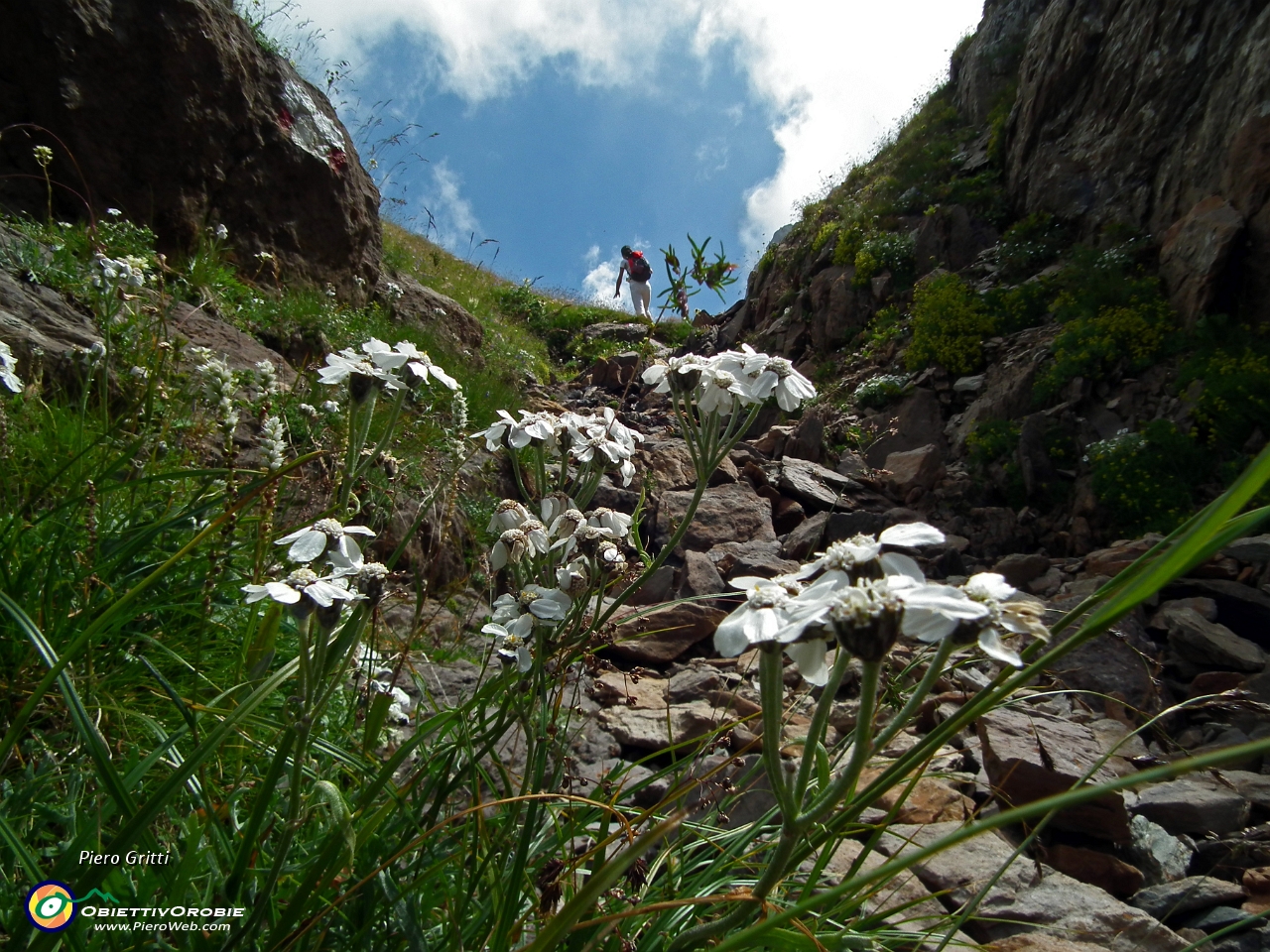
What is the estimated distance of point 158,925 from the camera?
129cm

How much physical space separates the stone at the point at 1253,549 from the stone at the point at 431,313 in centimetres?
817

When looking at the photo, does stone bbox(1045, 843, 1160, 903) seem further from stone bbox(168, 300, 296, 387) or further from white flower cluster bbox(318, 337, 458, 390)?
stone bbox(168, 300, 296, 387)

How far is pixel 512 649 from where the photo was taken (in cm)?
174

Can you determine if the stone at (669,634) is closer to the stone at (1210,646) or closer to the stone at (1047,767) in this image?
the stone at (1047,767)

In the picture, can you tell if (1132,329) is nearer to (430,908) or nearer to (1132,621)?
(1132,621)

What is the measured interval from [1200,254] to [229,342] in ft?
32.7

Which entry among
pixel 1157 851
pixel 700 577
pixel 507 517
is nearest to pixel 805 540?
pixel 700 577

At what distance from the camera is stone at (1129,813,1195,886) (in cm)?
243

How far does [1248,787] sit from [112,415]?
5.60 m

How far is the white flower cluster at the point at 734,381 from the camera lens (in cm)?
193

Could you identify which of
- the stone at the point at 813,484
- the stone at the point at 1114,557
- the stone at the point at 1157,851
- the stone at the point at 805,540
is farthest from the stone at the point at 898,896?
the stone at the point at 813,484

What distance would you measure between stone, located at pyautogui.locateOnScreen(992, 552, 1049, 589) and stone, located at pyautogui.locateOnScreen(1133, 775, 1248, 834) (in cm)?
286

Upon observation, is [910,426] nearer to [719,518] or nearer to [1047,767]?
[719,518]

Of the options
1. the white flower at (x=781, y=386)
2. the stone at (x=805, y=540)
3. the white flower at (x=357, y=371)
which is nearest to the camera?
the white flower at (x=357, y=371)
